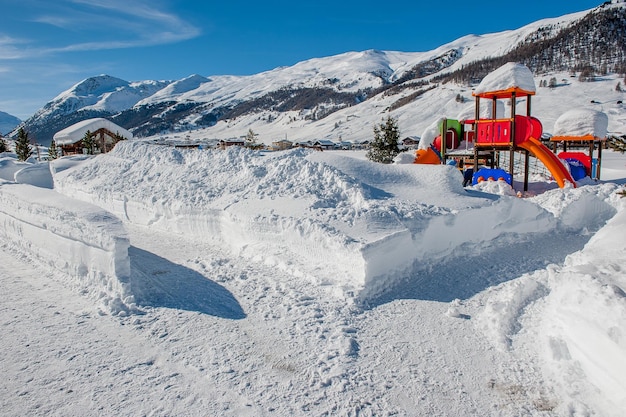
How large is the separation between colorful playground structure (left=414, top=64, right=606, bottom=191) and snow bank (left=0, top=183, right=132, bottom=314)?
13735 mm

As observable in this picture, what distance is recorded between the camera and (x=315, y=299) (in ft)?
19.3

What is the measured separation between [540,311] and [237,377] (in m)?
3.82

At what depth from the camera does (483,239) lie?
27.3 ft

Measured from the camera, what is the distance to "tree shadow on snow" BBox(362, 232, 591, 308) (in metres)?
6.12

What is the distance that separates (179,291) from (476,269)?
4.92 m

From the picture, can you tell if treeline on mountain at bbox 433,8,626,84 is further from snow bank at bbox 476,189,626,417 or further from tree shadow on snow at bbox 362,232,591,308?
snow bank at bbox 476,189,626,417

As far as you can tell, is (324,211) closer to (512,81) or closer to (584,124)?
(512,81)

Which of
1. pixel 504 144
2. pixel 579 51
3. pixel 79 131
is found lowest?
pixel 504 144

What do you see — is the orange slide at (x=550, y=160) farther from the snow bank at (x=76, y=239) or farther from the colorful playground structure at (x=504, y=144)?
the snow bank at (x=76, y=239)

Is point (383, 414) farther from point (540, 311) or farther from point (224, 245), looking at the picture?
point (224, 245)

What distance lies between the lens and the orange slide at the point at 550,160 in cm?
1438

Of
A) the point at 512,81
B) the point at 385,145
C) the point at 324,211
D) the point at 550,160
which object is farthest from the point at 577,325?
the point at 385,145

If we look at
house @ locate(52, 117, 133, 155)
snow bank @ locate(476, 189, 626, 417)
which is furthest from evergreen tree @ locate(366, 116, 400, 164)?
house @ locate(52, 117, 133, 155)

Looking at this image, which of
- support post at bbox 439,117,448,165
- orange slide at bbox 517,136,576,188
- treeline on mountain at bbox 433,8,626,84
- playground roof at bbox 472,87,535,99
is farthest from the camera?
treeline on mountain at bbox 433,8,626,84
